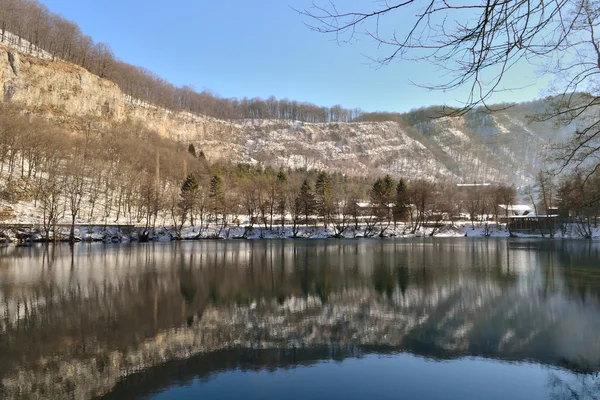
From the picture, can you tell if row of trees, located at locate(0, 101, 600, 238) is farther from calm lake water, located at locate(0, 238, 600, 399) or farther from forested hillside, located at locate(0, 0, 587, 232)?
calm lake water, located at locate(0, 238, 600, 399)

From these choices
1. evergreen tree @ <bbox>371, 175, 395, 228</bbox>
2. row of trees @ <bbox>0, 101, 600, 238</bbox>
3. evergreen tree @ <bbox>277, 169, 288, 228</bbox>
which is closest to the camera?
row of trees @ <bbox>0, 101, 600, 238</bbox>

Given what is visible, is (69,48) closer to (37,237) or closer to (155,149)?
(155,149)

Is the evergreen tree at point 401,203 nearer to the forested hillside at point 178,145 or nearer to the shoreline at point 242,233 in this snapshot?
the shoreline at point 242,233

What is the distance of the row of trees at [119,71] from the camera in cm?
9269

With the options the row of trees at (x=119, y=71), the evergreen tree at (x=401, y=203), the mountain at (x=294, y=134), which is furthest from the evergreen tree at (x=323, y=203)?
the row of trees at (x=119, y=71)

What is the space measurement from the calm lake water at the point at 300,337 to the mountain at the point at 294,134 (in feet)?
228

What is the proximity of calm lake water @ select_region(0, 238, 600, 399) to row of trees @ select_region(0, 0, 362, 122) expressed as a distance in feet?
331

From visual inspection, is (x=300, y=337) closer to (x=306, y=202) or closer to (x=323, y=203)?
(x=306, y=202)

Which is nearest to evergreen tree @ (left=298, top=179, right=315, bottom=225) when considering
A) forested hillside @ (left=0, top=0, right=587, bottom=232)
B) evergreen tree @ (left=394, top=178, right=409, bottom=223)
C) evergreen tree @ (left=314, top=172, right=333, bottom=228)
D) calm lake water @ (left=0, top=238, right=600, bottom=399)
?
forested hillside @ (left=0, top=0, right=587, bottom=232)

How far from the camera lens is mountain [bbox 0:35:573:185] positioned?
266ft

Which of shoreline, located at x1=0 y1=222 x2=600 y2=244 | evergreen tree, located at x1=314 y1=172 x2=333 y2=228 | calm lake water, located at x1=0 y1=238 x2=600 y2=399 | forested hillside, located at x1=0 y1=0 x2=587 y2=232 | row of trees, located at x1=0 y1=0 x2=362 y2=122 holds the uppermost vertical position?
row of trees, located at x1=0 y1=0 x2=362 y2=122

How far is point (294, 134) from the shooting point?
536 ft

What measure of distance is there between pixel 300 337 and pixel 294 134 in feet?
514


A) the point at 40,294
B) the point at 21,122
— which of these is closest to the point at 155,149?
the point at 21,122
